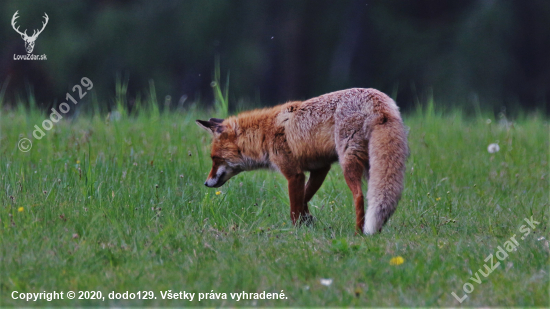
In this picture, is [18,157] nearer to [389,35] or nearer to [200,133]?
[200,133]

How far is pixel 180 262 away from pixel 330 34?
17531mm

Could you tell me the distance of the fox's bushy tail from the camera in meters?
4.38

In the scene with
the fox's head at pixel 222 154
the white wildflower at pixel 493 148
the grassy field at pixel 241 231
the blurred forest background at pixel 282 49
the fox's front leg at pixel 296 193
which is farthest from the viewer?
the blurred forest background at pixel 282 49

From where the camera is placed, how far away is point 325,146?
504 centimetres

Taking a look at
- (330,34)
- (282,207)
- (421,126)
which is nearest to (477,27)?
(330,34)

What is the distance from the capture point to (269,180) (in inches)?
267

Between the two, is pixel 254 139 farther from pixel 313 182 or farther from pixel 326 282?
pixel 326 282

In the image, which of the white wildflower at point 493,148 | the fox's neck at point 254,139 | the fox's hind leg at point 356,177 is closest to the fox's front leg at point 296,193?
the fox's neck at point 254,139

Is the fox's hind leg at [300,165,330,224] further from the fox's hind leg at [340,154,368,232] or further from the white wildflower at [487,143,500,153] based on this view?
the white wildflower at [487,143,500,153]

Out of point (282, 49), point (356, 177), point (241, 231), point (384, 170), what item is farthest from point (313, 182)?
point (282, 49)

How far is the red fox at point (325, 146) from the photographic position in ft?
14.8

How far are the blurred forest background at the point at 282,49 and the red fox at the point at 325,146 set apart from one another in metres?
12.6

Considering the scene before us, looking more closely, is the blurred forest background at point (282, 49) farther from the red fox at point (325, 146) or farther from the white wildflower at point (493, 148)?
the red fox at point (325, 146)

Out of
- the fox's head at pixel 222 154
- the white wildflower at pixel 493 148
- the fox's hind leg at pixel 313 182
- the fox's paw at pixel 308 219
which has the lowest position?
the white wildflower at pixel 493 148
